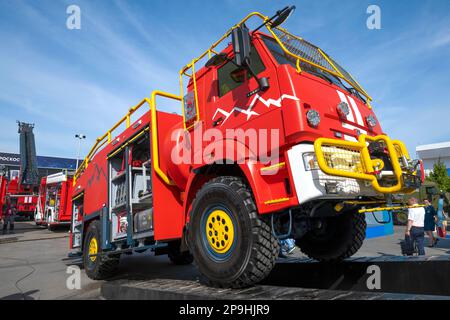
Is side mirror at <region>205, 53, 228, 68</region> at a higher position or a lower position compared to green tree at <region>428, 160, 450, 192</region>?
lower

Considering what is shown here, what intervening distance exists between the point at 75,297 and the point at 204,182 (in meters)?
2.96

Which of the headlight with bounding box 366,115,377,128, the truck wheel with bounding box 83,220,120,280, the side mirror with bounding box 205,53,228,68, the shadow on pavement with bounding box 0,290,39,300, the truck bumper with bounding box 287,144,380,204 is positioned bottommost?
the shadow on pavement with bounding box 0,290,39,300

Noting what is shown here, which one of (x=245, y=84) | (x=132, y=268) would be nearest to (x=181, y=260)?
(x=132, y=268)

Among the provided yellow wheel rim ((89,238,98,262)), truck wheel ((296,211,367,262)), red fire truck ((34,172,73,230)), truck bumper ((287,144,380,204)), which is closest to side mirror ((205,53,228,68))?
truck bumper ((287,144,380,204))

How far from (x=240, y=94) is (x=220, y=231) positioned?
1519mm

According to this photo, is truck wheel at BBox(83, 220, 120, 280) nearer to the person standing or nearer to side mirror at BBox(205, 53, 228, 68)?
side mirror at BBox(205, 53, 228, 68)

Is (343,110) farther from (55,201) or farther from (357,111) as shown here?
(55,201)

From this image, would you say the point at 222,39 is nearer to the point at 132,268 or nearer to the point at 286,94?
the point at 286,94

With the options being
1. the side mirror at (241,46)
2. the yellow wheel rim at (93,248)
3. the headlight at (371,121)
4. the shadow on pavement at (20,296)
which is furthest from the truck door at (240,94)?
the shadow on pavement at (20,296)

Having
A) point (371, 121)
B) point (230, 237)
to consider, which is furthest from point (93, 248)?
point (371, 121)

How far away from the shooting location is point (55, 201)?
1587cm

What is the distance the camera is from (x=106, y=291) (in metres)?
4.16

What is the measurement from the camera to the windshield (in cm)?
365

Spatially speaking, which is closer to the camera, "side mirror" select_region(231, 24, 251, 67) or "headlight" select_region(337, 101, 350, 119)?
"side mirror" select_region(231, 24, 251, 67)
